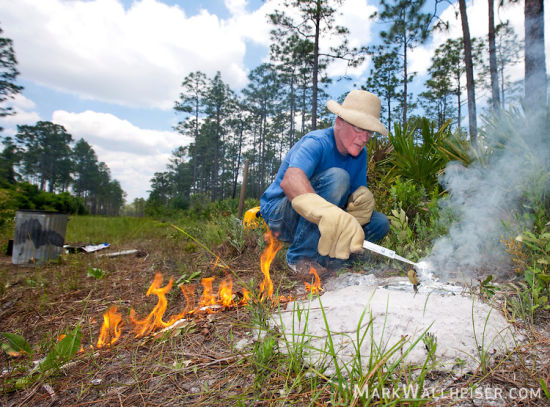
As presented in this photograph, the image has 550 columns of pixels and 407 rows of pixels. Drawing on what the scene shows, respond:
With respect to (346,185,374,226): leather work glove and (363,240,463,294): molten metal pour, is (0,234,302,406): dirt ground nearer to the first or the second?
(363,240,463,294): molten metal pour

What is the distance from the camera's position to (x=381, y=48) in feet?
59.1

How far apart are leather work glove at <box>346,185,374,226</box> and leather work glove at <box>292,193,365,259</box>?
801mm

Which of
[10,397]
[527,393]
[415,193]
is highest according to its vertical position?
[415,193]

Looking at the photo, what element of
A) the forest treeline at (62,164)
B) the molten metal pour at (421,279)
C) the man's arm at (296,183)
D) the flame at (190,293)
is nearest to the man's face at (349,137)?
the man's arm at (296,183)

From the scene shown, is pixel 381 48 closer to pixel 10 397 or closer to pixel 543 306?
pixel 543 306

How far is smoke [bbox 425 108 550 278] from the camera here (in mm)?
1951

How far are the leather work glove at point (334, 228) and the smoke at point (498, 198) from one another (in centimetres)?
71

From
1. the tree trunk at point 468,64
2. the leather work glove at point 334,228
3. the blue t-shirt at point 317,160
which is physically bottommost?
the leather work glove at point 334,228

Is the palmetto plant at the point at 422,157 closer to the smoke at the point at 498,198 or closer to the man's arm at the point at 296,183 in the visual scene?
the smoke at the point at 498,198

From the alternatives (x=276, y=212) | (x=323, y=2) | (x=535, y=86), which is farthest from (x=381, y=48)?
(x=276, y=212)

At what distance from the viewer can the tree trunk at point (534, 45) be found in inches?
170

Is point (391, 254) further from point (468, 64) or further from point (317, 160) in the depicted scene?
point (468, 64)

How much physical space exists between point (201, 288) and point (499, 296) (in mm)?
2085

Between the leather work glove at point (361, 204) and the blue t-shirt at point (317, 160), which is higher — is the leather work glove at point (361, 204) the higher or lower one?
the lower one
